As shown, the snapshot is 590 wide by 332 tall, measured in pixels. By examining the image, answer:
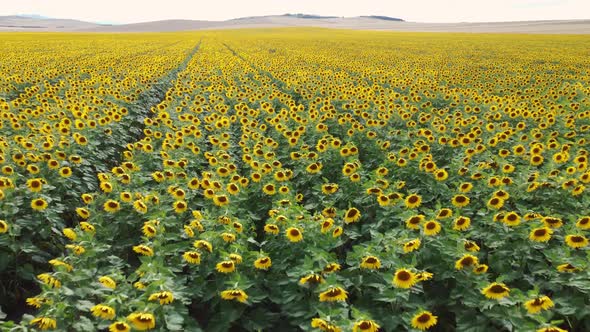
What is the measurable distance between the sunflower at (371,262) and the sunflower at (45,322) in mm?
2215

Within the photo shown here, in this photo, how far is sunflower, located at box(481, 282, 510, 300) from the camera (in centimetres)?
303

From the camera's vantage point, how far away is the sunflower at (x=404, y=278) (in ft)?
10.5

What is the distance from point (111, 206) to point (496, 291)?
375 cm

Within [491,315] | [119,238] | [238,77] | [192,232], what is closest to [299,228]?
[192,232]

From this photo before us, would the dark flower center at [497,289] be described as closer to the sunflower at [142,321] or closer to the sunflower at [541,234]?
the sunflower at [541,234]

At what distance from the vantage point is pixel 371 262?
346cm

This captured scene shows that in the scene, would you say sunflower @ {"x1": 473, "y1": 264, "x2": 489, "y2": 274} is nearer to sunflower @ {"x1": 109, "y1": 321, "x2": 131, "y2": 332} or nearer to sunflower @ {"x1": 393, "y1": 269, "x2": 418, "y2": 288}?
sunflower @ {"x1": 393, "y1": 269, "x2": 418, "y2": 288}

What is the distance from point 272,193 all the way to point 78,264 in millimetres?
2251

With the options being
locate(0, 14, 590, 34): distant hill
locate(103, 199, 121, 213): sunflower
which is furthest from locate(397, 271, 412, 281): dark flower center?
locate(0, 14, 590, 34): distant hill

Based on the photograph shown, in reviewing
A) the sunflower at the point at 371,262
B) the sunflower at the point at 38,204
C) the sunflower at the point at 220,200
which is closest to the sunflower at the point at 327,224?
the sunflower at the point at 371,262

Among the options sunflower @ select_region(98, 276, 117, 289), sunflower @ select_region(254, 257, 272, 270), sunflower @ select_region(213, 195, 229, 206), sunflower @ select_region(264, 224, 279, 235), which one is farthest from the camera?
sunflower @ select_region(213, 195, 229, 206)

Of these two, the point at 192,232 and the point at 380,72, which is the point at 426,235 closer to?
the point at 192,232

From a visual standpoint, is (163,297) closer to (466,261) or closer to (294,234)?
(294,234)

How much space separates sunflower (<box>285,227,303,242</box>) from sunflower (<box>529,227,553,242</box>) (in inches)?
79.4
